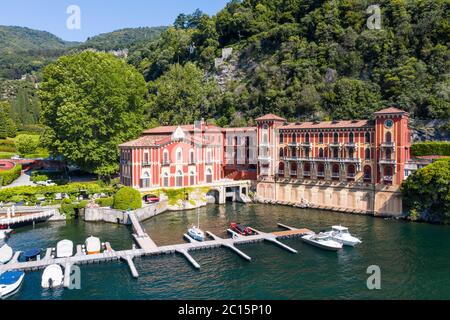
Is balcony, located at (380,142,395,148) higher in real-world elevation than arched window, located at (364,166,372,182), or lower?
higher

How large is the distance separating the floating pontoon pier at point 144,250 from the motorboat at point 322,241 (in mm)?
2867

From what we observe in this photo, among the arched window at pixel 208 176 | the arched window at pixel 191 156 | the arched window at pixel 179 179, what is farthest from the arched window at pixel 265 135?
the arched window at pixel 179 179

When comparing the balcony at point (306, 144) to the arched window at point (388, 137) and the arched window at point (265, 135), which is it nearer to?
the arched window at point (265, 135)

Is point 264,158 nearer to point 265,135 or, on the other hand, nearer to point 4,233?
point 265,135

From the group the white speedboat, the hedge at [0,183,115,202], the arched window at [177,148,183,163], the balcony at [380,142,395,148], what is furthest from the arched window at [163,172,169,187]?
the balcony at [380,142,395,148]

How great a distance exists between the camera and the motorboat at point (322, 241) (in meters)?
46.1

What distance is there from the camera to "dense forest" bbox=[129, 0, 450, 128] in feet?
281

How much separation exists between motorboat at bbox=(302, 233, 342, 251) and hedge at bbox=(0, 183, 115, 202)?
3477 cm

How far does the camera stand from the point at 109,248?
45375mm

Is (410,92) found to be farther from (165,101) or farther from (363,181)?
(165,101)

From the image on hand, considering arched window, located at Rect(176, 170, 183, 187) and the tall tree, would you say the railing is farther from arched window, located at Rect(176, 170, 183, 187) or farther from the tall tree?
the tall tree

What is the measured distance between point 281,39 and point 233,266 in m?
92.9
